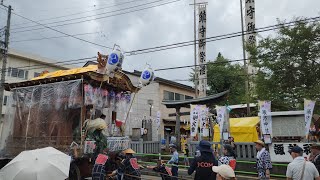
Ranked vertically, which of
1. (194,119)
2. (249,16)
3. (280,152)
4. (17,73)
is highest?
(249,16)

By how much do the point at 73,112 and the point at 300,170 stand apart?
7663 mm

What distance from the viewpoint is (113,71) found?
10.2 metres

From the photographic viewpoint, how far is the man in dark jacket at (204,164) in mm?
5648

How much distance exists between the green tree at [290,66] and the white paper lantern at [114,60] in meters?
8.92

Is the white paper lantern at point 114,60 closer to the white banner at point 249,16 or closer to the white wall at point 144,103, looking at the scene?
the white banner at point 249,16

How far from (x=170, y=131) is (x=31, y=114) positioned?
20.2 m

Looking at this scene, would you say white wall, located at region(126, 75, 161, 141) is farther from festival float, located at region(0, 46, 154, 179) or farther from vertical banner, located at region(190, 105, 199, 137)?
festival float, located at region(0, 46, 154, 179)

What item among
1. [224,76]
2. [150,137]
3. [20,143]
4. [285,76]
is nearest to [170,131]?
[150,137]

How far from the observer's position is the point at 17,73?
101 feet

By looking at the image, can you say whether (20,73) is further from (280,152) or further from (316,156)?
(316,156)

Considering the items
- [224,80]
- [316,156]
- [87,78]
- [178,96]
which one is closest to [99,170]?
[87,78]

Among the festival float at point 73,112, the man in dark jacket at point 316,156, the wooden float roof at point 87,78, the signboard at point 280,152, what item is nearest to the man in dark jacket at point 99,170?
the festival float at point 73,112

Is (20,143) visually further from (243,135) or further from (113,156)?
(243,135)

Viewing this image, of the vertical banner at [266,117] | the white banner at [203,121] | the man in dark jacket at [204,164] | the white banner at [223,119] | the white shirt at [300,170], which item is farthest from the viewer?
the white banner at [203,121]
